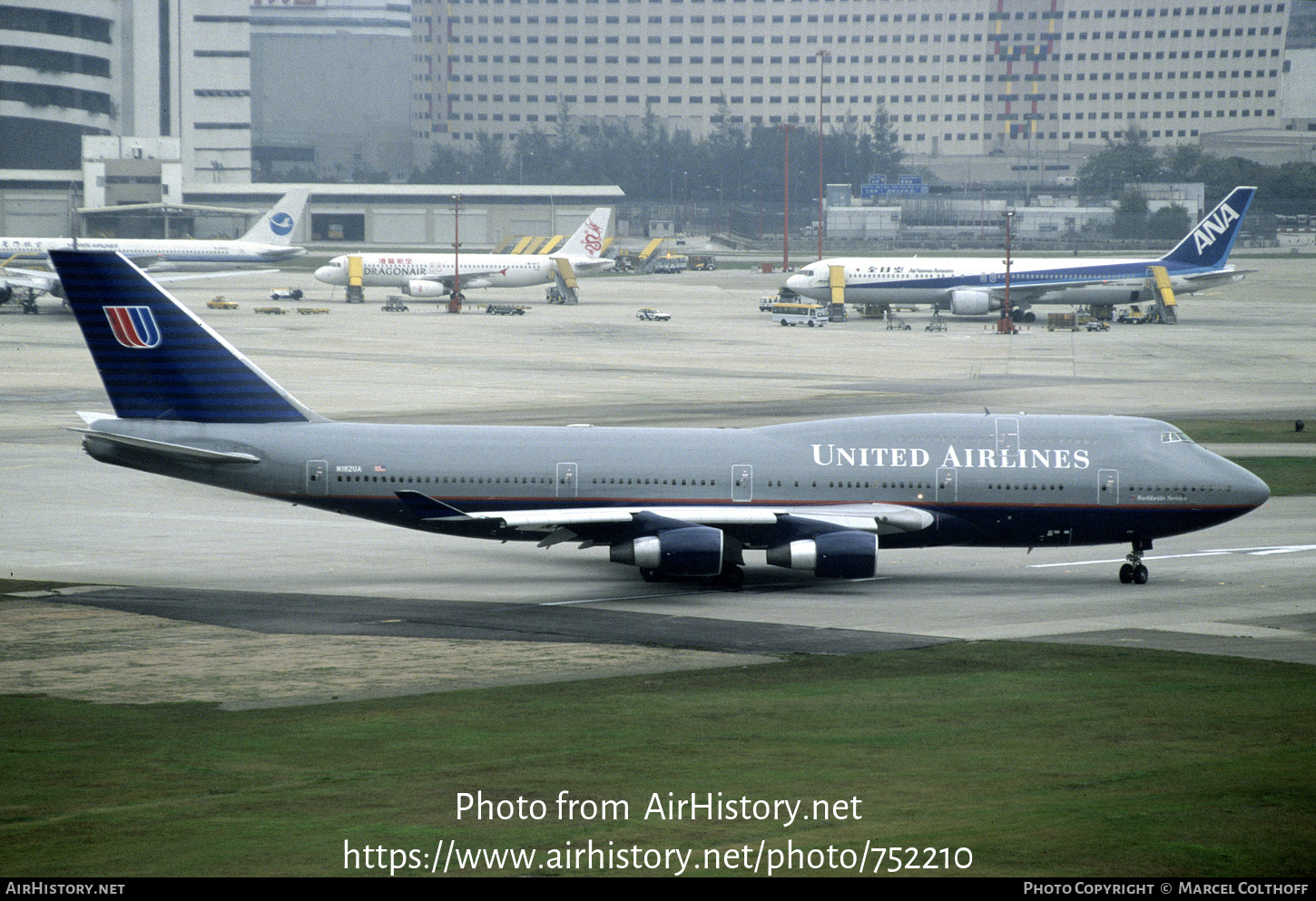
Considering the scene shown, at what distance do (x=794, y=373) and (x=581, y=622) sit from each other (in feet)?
193

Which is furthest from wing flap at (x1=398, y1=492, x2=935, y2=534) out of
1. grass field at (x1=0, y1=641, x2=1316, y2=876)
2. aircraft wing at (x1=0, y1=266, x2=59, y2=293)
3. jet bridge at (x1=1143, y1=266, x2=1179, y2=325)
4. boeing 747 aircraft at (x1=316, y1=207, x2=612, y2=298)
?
boeing 747 aircraft at (x1=316, y1=207, x2=612, y2=298)

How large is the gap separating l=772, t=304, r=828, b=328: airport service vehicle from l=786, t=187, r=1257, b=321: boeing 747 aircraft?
466 centimetres

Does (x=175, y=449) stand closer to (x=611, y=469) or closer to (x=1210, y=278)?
(x=611, y=469)

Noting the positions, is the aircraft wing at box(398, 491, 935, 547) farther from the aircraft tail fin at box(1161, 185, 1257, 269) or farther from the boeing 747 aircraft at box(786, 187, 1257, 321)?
the aircraft tail fin at box(1161, 185, 1257, 269)

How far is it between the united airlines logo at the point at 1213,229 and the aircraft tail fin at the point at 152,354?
110 metres

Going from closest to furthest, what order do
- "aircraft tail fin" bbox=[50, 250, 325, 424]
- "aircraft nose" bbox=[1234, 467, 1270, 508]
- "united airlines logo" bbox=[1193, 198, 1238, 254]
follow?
"aircraft tail fin" bbox=[50, 250, 325, 424], "aircraft nose" bbox=[1234, 467, 1270, 508], "united airlines logo" bbox=[1193, 198, 1238, 254]

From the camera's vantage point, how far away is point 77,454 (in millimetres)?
60000

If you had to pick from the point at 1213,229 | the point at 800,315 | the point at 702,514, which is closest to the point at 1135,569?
the point at 702,514

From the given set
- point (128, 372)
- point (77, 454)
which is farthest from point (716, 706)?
point (77, 454)

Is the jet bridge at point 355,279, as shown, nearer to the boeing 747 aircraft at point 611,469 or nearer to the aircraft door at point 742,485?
the boeing 747 aircraft at point 611,469

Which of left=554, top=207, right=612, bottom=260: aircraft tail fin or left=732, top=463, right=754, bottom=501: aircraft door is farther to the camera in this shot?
left=554, top=207, right=612, bottom=260: aircraft tail fin

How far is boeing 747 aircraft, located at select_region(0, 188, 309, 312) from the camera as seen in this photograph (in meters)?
125

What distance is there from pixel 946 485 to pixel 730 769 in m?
20.6

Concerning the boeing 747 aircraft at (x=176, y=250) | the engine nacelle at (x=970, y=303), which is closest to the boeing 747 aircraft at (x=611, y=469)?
the engine nacelle at (x=970, y=303)
